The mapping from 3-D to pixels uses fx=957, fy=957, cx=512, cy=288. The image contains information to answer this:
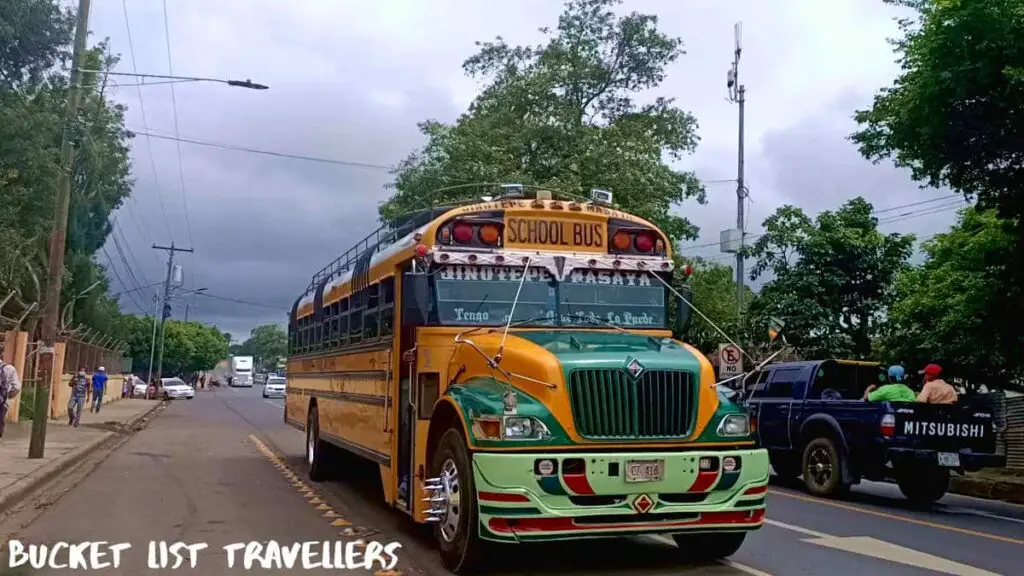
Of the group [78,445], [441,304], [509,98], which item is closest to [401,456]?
[441,304]

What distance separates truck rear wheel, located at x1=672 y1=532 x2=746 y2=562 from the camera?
7766 millimetres

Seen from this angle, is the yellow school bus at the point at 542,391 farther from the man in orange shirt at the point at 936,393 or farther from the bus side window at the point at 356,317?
the man in orange shirt at the point at 936,393

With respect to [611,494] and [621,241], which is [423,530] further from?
[621,241]

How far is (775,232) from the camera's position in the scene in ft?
72.9

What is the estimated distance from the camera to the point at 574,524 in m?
6.73

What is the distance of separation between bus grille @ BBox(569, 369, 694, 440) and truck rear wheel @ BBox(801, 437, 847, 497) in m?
6.29

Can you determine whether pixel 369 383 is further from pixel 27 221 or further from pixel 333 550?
pixel 27 221

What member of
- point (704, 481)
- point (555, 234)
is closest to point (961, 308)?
point (555, 234)

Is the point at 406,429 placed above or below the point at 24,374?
below

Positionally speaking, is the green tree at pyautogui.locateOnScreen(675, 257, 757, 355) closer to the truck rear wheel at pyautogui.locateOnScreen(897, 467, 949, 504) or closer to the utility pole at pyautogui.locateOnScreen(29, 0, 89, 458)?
the truck rear wheel at pyautogui.locateOnScreen(897, 467, 949, 504)

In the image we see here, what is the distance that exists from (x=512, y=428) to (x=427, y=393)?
1.68m

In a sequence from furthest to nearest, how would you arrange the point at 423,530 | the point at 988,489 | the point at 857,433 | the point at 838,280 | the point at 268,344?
the point at 268,344
the point at 838,280
the point at 988,489
the point at 857,433
the point at 423,530

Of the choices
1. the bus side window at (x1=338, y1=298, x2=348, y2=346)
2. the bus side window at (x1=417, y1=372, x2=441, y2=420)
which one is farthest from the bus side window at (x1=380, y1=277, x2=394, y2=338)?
the bus side window at (x1=338, y1=298, x2=348, y2=346)

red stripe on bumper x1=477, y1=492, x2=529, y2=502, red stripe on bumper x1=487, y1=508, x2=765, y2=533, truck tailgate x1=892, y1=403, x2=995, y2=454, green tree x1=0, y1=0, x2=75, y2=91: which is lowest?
red stripe on bumper x1=487, y1=508, x2=765, y2=533
